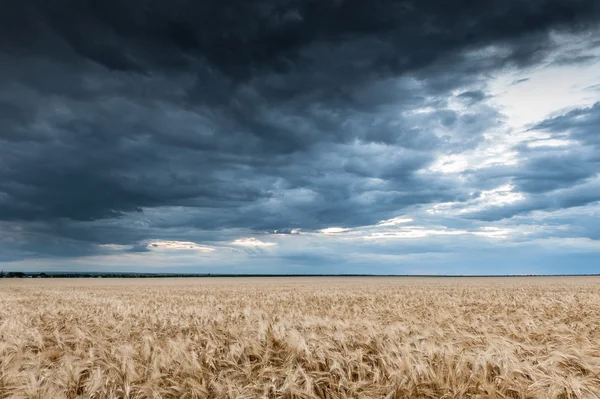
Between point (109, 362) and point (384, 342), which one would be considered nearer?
point (109, 362)

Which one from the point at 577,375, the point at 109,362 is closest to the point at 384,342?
the point at 577,375

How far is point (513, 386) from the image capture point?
427 cm

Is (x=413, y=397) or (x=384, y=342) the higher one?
(x=384, y=342)

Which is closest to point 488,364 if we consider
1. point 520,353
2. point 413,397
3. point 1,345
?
point 413,397

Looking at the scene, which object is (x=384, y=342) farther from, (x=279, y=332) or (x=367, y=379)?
(x=279, y=332)

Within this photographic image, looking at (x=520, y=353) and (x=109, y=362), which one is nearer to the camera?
(x=109, y=362)

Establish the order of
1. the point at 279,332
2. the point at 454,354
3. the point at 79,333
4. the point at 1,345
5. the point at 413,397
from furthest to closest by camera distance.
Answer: the point at 79,333 → the point at 279,332 → the point at 1,345 → the point at 454,354 → the point at 413,397

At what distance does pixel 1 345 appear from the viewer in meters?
5.92

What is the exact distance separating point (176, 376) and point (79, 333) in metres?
3.76

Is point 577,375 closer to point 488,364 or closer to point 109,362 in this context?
point 488,364

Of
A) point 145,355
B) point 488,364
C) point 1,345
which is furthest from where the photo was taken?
point 1,345

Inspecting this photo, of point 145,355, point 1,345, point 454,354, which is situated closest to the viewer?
point 454,354

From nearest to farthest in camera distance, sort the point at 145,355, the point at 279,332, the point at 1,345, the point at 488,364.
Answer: the point at 488,364 < the point at 145,355 < the point at 1,345 < the point at 279,332

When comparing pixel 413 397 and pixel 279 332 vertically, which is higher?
pixel 279 332
